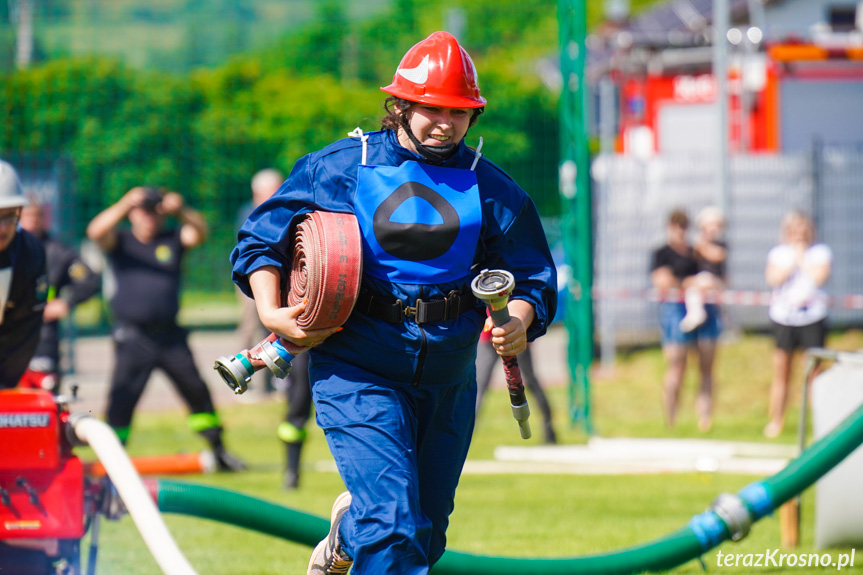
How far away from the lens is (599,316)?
15656mm

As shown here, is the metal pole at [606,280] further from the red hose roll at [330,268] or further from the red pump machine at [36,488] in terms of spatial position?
the red hose roll at [330,268]

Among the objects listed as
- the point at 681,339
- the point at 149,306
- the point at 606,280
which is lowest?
the point at 606,280

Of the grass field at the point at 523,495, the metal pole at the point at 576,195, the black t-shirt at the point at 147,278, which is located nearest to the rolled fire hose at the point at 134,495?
the grass field at the point at 523,495

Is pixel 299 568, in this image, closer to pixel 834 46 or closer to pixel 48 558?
pixel 48 558

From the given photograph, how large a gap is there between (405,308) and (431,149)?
21.8 inches

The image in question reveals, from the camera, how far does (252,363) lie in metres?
3.81

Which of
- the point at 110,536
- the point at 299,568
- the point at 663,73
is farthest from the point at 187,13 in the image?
the point at 663,73

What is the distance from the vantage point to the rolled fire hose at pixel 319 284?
3.70 meters

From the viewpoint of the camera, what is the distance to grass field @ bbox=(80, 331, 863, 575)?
6191 millimetres

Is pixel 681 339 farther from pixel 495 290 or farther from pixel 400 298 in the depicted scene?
pixel 495 290

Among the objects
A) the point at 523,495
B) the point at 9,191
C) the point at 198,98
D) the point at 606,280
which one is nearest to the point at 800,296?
the point at 523,495

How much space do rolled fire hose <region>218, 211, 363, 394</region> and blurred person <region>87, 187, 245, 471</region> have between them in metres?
5.18

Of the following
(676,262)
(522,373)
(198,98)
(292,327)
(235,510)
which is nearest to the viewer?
(292,327)

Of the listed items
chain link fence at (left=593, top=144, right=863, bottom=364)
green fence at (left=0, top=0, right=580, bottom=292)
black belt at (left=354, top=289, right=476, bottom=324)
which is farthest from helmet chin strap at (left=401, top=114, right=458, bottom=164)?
chain link fence at (left=593, top=144, right=863, bottom=364)
